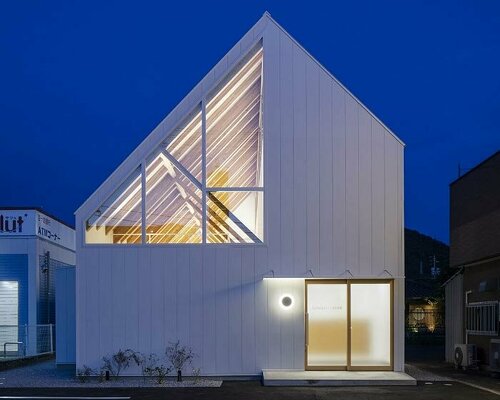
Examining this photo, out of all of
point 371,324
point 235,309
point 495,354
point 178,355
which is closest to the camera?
point 178,355

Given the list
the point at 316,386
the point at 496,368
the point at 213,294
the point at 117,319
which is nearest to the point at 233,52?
the point at 213,294

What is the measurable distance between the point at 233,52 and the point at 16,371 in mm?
9536

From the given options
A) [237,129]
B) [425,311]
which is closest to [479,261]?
[237,129]

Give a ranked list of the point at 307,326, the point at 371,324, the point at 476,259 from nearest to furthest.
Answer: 1. the point at 307,326
2. the point at 371,324
3. the point at 476,259

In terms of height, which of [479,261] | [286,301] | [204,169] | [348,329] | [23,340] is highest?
[204,169]

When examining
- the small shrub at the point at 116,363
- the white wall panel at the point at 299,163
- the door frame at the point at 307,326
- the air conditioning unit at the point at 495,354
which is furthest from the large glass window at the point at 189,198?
the air conditioning unit at the point at 495,354

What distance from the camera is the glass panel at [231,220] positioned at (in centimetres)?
1481

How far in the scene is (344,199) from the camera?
1501cm

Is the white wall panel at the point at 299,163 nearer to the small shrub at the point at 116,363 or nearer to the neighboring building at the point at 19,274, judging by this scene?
the small shrub at the point at 116,363

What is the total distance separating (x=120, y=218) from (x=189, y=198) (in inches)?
61.9

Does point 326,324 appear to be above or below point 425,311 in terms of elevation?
above

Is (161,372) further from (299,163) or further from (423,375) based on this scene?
(423,375)

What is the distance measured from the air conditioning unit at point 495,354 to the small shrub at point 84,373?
919 cm

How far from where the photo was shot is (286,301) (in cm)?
1480
